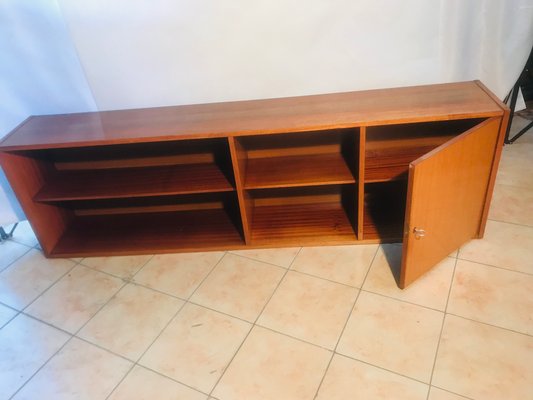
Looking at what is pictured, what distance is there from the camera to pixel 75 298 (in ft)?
6.22

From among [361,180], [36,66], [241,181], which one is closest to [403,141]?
[361,180]

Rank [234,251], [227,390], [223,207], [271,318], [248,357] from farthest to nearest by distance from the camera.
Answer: [223,207], [234,251], [271,318], [248,357], [227,390]

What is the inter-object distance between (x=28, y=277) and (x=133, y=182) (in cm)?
75

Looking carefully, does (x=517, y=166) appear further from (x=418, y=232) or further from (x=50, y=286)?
(x=50, y=286)

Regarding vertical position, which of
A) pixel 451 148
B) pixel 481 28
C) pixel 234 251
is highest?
pixel 481 28

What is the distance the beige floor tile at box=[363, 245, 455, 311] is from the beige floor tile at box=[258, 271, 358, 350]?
13 centimetres

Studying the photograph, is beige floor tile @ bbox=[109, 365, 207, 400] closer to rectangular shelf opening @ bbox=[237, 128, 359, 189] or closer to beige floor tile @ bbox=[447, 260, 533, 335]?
rectangular shelf opening @ bbox=[237, 128, 359, 189]

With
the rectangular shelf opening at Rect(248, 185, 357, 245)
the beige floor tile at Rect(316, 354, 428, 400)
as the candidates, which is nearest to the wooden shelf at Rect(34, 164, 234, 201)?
the rectangular shelf opening at Rect(248, 185, 357, 245)

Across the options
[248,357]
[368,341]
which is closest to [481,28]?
[368,341]

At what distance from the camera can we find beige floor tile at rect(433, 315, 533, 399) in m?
1.33

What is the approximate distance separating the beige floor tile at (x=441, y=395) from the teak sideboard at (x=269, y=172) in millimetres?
455

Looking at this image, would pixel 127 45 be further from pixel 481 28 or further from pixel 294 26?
pixel 481 28

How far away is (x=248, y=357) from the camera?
1.53 metres

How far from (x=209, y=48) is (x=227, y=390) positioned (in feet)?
4.98
